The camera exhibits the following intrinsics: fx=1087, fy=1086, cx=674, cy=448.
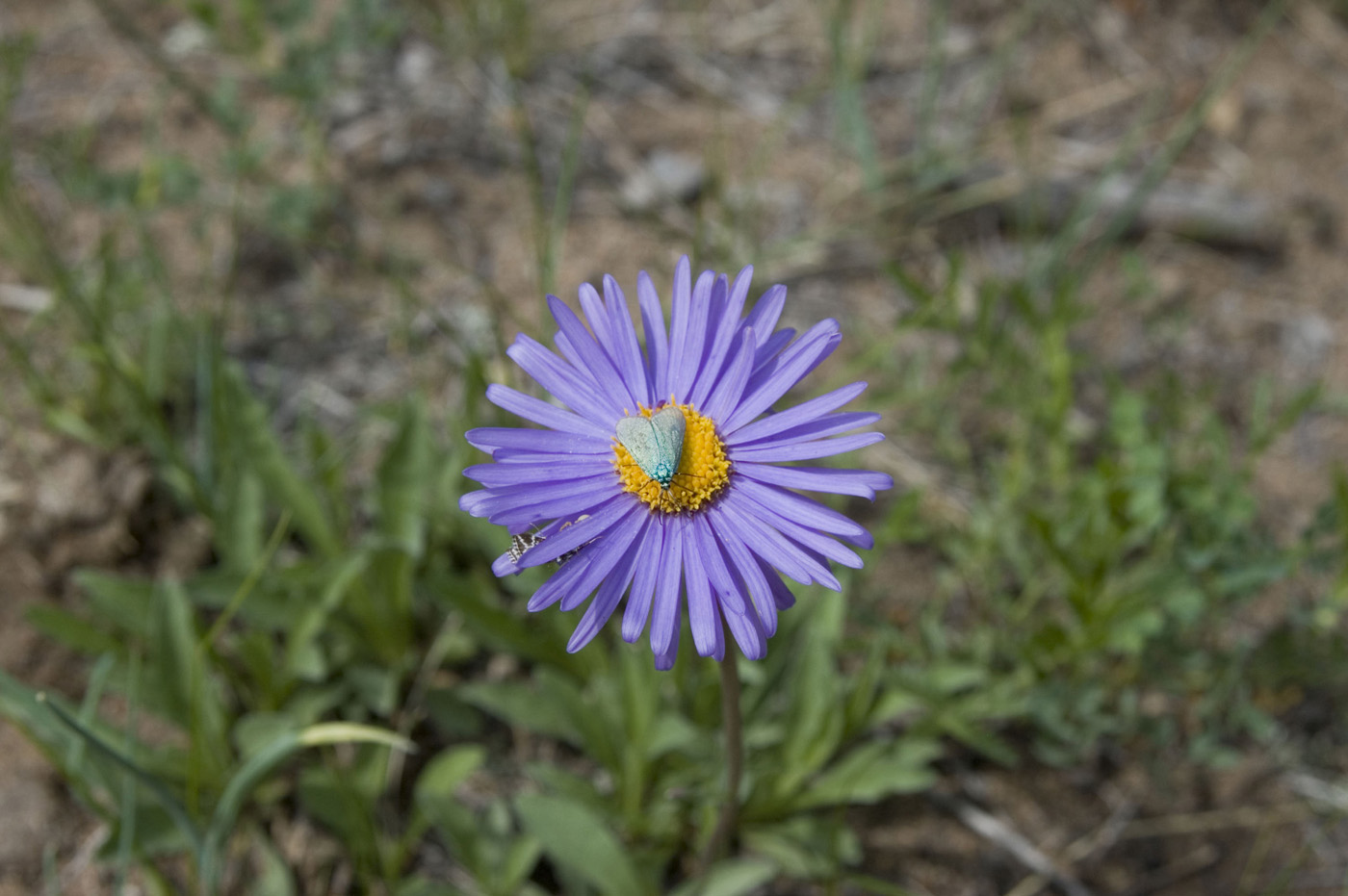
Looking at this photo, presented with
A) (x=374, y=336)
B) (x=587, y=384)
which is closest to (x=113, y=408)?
(x=374, y=336)

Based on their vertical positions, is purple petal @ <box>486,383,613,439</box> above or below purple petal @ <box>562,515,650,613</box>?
above

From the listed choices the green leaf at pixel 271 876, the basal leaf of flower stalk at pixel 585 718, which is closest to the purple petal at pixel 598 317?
the basal leaf of flower stalk at pixel 585 718

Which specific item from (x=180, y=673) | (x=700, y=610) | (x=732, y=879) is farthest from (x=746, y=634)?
(x=180, y=673)

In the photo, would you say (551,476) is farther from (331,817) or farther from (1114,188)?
(1114,188)

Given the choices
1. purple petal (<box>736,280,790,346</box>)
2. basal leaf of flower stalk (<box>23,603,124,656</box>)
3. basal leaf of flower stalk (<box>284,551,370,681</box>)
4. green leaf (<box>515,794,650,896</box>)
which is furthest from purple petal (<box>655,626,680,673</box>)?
basal leaf of flower stalk (<box>23,603,124,656</box>)

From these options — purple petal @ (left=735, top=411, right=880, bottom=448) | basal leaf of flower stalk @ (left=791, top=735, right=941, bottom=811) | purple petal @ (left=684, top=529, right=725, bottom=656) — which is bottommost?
basal leaf of flower stalk @ (left=791, top=735, right=941, bottom=811)

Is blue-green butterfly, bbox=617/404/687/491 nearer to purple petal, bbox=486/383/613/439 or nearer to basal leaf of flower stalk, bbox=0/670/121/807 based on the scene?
purple petal, bbox=486/383/613/439
